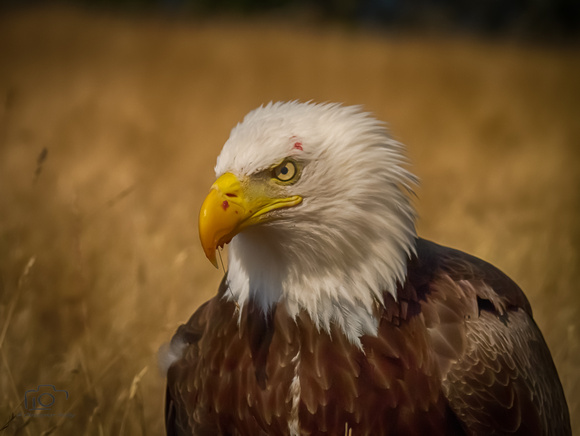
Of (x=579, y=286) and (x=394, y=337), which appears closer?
(x=394, y=337)

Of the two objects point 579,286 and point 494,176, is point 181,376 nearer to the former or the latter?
point 579,286

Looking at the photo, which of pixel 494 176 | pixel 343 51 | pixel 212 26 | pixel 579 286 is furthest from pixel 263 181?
pixel 212 26

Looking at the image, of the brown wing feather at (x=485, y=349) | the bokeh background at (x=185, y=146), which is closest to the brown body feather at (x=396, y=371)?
the brown wing feather at (x=485, y=349)

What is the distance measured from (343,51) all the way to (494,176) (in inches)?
279

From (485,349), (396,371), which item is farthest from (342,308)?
(485,349)

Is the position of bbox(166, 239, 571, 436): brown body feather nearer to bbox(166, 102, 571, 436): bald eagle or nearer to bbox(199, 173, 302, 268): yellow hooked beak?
bbox(166, 102, 571, 436): bald eagle

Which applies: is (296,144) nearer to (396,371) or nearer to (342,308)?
(342,308)

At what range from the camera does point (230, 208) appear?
1.74 metres

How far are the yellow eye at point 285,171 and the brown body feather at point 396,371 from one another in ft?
1.46

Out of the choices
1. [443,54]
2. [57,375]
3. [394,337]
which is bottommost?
[57,375]

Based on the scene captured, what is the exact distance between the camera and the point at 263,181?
5.91 feet

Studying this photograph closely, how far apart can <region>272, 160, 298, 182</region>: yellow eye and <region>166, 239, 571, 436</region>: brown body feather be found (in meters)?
0.45

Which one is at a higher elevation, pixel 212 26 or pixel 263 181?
pixel 212 26

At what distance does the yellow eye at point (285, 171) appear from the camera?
1.83 metres
